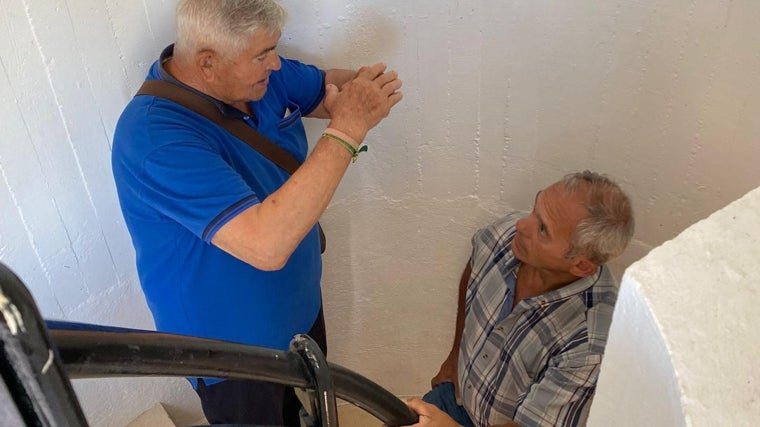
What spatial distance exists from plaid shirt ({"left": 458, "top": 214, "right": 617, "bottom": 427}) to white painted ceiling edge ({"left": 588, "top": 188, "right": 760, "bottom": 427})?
39.6 inches

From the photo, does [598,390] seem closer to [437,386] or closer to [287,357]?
[287,357]

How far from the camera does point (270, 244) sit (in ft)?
4.26

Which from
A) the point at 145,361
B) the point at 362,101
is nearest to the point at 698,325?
the point at 145,361

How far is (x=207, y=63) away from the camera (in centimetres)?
140

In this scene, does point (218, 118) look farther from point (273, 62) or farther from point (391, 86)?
point (391, 86)

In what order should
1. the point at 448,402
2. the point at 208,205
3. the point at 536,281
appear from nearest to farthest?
the point at 208,205 < the point at 536,281 < the point at 448,402

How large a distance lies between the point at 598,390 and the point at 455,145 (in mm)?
1320

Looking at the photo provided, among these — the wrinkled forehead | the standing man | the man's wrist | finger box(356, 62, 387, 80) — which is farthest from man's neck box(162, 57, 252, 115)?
the wrinkled forehead

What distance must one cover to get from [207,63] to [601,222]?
0.99 meters

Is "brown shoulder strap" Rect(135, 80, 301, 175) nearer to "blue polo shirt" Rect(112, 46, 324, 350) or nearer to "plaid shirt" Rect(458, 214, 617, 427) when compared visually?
"blue polo shirt" Rect(112, 46, 324, 350)

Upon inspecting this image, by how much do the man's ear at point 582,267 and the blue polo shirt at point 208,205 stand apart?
653 millimetres

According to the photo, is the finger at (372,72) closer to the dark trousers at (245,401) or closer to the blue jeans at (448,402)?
the dark trousers at (245,401)

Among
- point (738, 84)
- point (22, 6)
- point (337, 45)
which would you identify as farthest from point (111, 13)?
point (738, 84)

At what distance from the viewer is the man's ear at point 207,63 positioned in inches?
54.6
